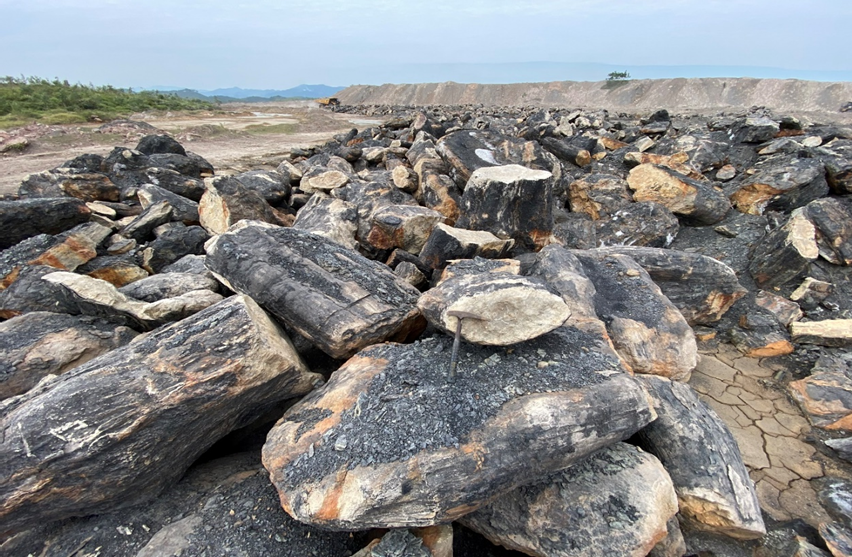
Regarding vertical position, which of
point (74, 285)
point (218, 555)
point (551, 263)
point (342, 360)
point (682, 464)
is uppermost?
point (74, 285)

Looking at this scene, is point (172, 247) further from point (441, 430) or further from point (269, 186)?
point (441, 430)

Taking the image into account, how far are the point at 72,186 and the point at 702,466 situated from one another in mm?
8038

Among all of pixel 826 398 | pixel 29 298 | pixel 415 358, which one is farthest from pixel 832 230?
pixel 29 298

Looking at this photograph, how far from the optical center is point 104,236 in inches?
169

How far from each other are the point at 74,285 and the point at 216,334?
175 centimetres

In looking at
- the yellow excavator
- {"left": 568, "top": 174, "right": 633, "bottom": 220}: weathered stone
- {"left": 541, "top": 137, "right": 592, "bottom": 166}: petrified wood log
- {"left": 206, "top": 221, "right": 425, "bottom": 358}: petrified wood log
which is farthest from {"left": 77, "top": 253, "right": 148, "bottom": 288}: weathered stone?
the yellow excavator

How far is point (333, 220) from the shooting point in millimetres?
4406

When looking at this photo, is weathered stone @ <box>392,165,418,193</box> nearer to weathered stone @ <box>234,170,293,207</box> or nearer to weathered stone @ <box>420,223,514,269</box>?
weathered stone @ <box>234,170,293,207</box>

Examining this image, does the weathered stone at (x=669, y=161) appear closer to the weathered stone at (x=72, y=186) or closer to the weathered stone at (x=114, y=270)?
the weathered stone at (x=114, y=270)

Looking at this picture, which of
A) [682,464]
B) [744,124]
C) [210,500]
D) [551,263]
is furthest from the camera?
[744,124]

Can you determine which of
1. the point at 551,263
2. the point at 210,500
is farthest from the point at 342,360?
the point at 551,263

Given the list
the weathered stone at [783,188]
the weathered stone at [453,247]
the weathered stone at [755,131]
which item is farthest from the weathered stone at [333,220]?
the weathered stone at [755,131]

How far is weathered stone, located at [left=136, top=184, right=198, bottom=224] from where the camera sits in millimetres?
5051

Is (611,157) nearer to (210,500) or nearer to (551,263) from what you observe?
(551,263)
